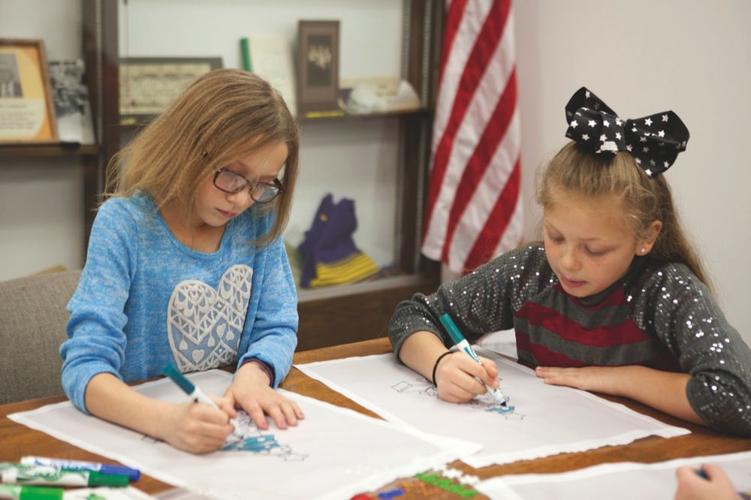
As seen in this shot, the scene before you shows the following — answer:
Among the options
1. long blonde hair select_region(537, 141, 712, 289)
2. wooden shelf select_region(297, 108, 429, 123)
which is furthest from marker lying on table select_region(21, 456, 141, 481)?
wooden shelf select_region(297, 108, 429, 123)

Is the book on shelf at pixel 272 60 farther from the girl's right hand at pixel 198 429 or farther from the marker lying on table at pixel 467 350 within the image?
the girl's right hand at pixel 198 429

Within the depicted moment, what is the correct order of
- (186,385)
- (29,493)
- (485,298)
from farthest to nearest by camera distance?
(485,298) < (186,385) < (29,493)

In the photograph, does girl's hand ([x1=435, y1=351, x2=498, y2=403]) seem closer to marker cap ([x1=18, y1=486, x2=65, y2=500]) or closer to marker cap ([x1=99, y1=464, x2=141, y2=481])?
marker cap ([x1=99, y1=464, x2=141, y2=481])

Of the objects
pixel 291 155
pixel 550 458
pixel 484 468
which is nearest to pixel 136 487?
pixel 484 468

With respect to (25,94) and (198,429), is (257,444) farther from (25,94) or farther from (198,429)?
(25,94)

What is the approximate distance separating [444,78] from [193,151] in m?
2.31

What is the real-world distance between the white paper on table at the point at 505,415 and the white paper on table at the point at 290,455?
0.06 m

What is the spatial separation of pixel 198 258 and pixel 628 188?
742mm

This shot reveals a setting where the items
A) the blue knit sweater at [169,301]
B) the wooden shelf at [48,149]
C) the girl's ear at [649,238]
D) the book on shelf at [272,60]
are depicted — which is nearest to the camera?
the blue knit sweater at [169,301]

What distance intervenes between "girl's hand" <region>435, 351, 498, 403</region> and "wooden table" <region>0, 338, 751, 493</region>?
148 mm

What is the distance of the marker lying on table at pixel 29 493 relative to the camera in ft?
3.70

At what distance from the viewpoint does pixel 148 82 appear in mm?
3314

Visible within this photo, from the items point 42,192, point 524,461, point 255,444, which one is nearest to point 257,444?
point 255,444

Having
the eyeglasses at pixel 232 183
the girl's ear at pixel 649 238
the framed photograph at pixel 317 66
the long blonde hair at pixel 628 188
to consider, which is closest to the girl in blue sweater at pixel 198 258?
the eyeglasses at pixel 232 183
